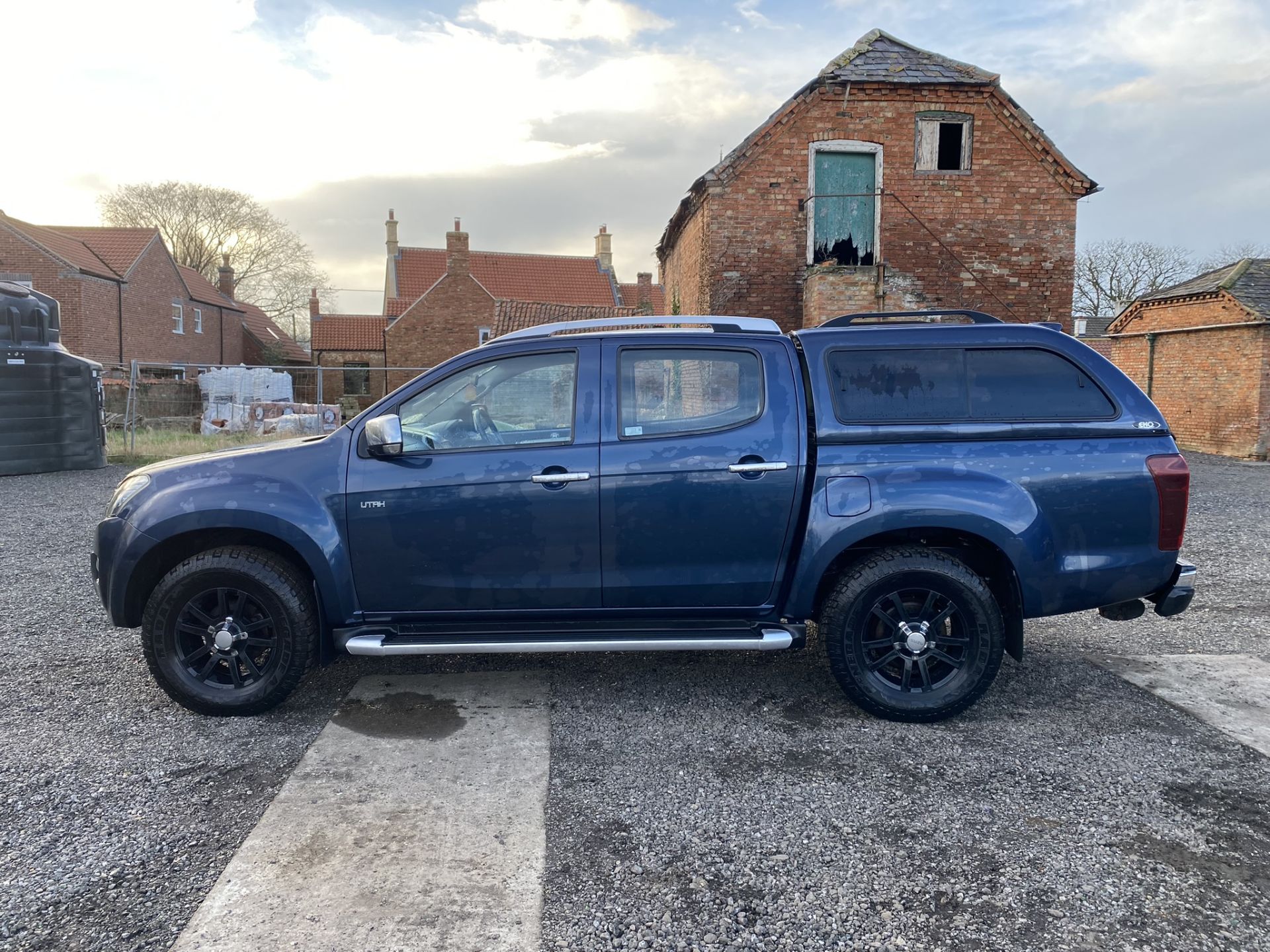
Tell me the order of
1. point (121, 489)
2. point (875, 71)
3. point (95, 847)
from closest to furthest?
point (95, 847) → point (121, 489) → point (875, 71)

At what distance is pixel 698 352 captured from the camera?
13.1 feet

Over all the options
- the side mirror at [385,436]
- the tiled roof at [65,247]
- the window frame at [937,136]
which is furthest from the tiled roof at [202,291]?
the side mirror at [385,436]

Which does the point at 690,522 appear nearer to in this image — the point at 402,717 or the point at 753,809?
the point at 753,809

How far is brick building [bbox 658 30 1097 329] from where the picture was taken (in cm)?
1469

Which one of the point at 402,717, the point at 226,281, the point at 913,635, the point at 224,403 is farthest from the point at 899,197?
the point at 226,281

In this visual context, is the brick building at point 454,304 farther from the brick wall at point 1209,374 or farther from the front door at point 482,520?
the front door at point 482,520

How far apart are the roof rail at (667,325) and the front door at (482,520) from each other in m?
0.44

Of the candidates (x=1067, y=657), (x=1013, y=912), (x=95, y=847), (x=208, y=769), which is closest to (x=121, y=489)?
(x=208, y=769)

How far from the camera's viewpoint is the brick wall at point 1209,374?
1764 cm

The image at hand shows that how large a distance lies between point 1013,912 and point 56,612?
6243 millimetres

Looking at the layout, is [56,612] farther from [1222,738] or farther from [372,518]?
[1222,738]

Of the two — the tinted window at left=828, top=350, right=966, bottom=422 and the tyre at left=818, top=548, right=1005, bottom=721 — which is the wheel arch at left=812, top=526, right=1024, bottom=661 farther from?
the tinted window at left=828, top=350, right=966, bottom=422

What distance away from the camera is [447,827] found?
295 cm

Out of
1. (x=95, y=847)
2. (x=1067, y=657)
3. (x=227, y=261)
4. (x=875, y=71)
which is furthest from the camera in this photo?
(x=227, y=261)
